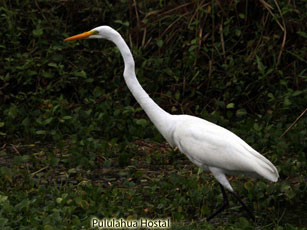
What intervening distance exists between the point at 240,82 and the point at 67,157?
6.63 feet

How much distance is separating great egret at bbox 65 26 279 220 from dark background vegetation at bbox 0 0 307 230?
277 mm

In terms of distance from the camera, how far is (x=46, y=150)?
6207mm

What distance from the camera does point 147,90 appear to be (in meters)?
7.18

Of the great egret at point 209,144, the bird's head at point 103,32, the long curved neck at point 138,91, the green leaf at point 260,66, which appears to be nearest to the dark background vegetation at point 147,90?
the green leaf at point 260,66

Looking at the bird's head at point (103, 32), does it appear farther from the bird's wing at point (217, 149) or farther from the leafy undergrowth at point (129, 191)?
the leafy undergrowth at point (129, 191)

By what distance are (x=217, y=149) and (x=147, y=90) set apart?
8.22ft

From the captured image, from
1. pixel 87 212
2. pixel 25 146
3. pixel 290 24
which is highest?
pixel 290 24

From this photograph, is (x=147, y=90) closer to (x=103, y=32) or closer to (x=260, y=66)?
(x=260, y=66)

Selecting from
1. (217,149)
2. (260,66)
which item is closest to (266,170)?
(217,149)

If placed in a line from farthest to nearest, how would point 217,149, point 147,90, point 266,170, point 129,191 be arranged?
point 147,90, point 129,191, point 217,149, point 266,170

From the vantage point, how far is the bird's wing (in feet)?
15.2

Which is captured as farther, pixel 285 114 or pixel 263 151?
pixel 285 114

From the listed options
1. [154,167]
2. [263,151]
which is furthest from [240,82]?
[154,167]

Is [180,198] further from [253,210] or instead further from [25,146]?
[25,146]
